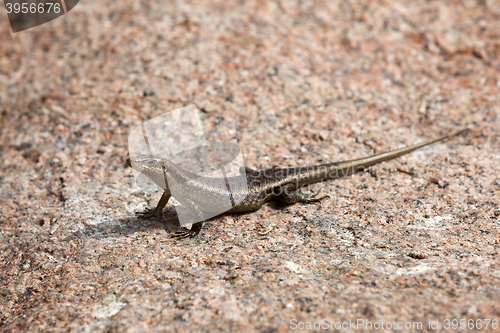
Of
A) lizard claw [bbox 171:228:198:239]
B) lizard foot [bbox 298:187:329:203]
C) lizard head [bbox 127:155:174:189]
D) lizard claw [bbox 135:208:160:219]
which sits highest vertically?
lizard head [bbox 127:155:174:189]

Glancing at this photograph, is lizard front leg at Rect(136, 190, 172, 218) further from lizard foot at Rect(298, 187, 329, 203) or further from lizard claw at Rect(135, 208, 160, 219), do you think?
lizard foot at Rect(298, 187, 329, 203)

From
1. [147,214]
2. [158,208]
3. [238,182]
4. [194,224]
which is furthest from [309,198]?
[147,214]

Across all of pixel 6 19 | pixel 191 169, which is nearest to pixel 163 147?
pixel 191 169

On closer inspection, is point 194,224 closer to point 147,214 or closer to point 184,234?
point 184,234

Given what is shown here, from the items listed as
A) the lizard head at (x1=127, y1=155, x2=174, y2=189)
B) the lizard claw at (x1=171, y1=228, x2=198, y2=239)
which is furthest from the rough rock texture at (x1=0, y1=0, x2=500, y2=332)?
the lizard head at (x1=127, y1=155, x2=174, y2=189)

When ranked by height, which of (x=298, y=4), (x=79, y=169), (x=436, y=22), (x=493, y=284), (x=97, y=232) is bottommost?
(x=493, y=284)

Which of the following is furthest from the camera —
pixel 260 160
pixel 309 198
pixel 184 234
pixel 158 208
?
pixel 260 160

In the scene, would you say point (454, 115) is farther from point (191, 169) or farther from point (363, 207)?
point (191, 169)
